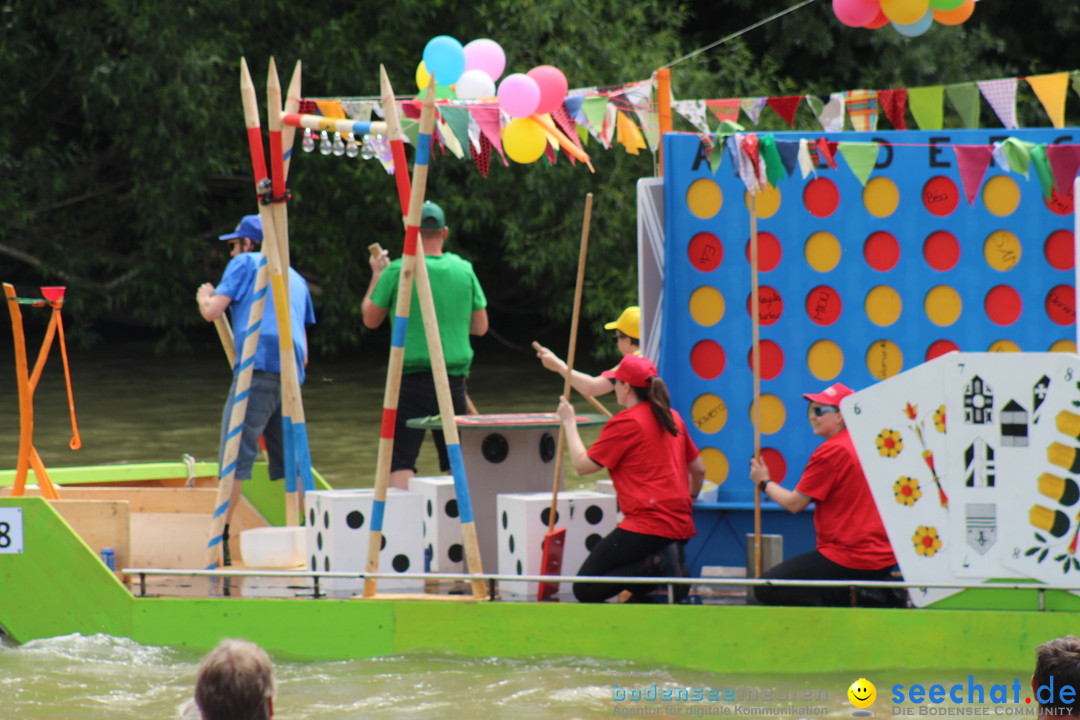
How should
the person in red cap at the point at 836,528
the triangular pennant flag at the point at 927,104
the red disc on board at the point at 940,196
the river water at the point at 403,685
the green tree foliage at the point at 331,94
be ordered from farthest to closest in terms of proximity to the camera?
the green tree foliage at the point at 331,94 → the triangular pennant flag at the point at 927,104 → the red disc on board at the point at 940,196 → the person in red cap at the point at 836,528 → the river water at the point at 403,685

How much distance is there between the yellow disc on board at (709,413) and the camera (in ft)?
20.0

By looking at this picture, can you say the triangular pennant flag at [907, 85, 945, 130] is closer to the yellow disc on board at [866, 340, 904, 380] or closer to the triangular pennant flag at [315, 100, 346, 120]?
the yellow disc on board at [866, 340, 904, 380]

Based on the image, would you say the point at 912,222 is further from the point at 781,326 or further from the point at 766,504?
the point at 766,504

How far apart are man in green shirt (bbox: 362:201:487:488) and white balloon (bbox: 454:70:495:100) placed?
50cm

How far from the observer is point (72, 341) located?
21016mm

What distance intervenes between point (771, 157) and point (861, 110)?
90.4 inches

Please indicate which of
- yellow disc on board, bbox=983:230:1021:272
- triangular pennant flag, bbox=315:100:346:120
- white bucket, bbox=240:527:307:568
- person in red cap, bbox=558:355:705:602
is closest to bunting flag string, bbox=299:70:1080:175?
triangular pennant flag, bbox=315:100:346:120

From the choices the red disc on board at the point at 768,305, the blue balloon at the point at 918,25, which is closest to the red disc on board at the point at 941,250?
the red disc on board at the point at 768,305

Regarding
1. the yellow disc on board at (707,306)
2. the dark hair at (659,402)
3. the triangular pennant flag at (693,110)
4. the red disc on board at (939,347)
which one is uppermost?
the triangular pennant flag at (693,110)

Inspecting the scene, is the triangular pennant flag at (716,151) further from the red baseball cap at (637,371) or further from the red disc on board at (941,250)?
the red disc on board at (941,250)

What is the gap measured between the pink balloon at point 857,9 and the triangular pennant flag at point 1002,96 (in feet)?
2.44

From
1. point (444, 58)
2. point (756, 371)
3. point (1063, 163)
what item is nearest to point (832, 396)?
point (756, 371)

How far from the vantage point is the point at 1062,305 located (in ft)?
18.9

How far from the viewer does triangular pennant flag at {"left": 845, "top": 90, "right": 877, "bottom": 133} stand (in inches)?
291
